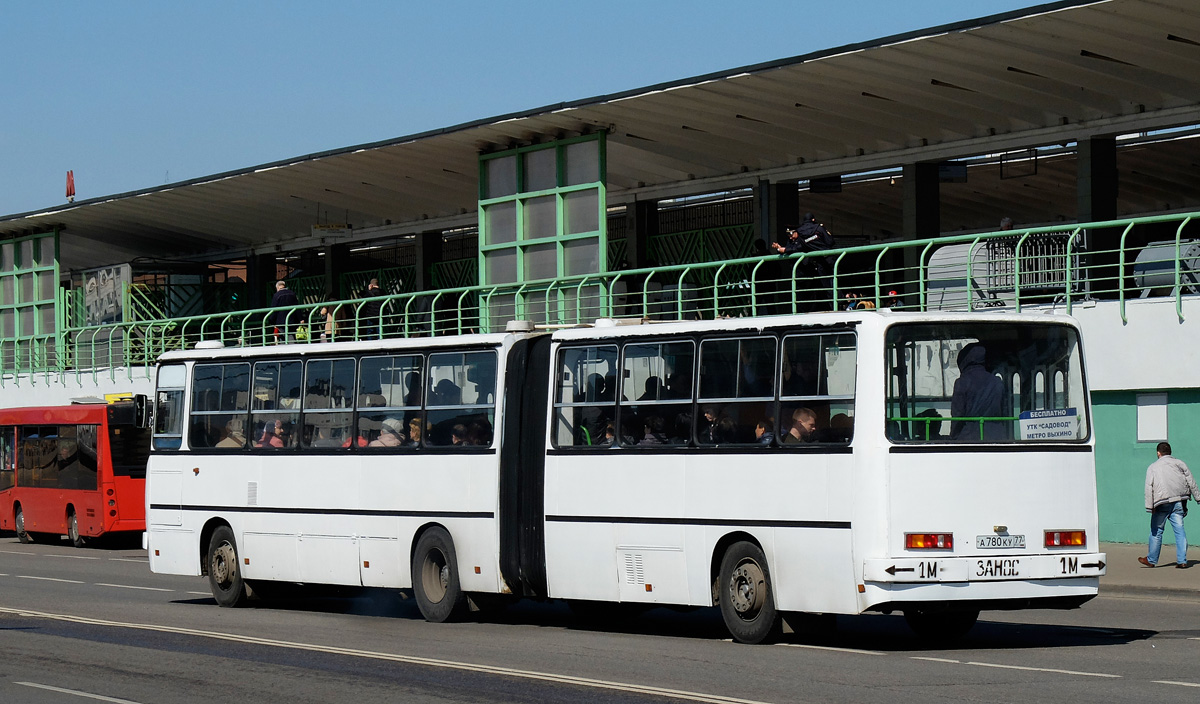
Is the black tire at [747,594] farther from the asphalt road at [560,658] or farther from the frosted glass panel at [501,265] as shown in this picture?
the frosted glass panel at [501,265]

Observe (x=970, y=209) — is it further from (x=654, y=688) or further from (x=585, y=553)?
(x=654, y=688)

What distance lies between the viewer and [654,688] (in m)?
11.3

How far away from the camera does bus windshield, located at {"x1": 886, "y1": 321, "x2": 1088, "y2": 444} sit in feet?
44.7

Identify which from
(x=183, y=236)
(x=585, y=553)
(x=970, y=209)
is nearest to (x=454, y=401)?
(x=585, y=553)

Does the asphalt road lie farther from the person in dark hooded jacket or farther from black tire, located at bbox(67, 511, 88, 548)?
black tire, located at bbox(67, 511, 88, 548)

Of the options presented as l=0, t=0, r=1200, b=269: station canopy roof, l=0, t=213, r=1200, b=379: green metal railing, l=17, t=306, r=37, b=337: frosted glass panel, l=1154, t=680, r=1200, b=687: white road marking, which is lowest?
l=1154, t=680, r=1200, b=687: white road marking

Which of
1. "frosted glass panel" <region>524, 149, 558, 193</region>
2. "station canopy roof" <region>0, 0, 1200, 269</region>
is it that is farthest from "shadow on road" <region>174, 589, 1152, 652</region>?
"frosted glass panel" <region>524, 149, 558, 193</region>

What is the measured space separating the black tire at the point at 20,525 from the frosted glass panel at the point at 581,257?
14.1 metres

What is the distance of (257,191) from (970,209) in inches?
747

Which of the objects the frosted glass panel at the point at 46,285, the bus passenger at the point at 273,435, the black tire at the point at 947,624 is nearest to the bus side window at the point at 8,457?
the frosted glass panel at the point at 46,285

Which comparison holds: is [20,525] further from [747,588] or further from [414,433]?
[747,588]

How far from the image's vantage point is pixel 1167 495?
2141 centimetres

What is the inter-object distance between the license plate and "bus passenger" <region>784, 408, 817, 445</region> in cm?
161

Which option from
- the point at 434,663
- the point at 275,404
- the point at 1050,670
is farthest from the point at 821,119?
the point at 1050,670
